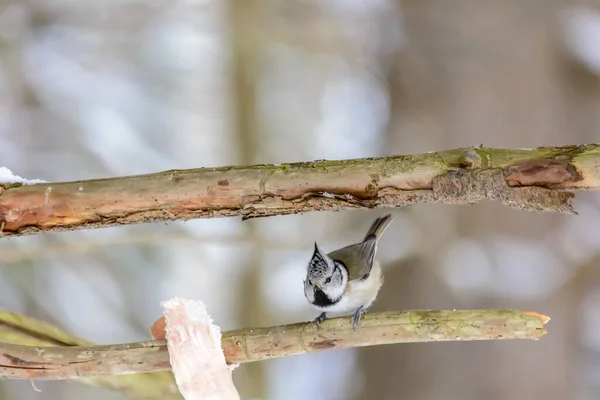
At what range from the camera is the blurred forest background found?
1624mm

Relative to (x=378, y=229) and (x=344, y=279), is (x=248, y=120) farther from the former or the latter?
(x=344, y=279)

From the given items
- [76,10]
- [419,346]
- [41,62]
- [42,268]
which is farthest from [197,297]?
[76,10]

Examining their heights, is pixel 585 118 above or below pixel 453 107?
below

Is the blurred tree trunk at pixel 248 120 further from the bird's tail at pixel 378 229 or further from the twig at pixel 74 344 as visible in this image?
the twig at pixel 74 344

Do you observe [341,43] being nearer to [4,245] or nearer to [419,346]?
[419,346]

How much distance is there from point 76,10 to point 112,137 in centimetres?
49

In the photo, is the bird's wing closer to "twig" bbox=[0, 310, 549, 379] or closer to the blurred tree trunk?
"twig" bbox=[0, 310, 549, 379]

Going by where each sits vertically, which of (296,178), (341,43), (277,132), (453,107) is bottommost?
(296,178)

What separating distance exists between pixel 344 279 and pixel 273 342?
40 centimetres

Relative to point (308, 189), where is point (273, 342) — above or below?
below

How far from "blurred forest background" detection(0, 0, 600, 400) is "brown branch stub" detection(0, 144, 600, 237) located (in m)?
0.93

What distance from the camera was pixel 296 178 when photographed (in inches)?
27.3

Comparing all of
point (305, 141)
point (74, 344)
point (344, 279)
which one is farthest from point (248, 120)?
point (74, 344)

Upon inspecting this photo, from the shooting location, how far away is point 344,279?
1167 millimetres
